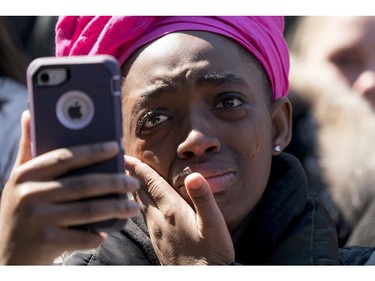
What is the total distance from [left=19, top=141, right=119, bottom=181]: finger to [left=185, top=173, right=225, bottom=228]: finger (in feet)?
1.01

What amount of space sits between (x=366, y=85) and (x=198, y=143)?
1.67 metres

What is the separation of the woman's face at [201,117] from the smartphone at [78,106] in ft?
1.59

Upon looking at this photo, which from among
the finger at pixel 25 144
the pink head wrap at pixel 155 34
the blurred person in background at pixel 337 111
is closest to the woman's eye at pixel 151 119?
the pink head wrap at pixel 155 34

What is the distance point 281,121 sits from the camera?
2.79m

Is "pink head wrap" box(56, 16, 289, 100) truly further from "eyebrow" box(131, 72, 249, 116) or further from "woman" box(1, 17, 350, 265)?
"eyebrow" box(131, 72, 249, 116)

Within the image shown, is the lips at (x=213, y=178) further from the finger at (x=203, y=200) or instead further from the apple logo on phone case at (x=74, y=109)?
the apple logo on phone case at (x=74, y=109)

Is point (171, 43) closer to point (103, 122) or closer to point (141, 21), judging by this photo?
point (141, 21)

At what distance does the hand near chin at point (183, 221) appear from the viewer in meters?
2.25

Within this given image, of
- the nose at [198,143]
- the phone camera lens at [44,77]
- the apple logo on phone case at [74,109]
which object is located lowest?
the nose at [198,143]

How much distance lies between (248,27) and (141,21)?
0.31 meters

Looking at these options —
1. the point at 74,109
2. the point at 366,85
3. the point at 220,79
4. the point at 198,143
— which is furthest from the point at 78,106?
the point at 366,85

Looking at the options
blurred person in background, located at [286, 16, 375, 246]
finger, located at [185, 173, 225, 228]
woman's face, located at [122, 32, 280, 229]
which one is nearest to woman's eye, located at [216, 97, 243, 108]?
woman's face, located at [122, 32, 280, 229]

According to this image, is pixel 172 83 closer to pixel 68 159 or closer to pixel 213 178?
pixel 213 178

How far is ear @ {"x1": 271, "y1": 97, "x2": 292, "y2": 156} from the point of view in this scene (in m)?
2.77
